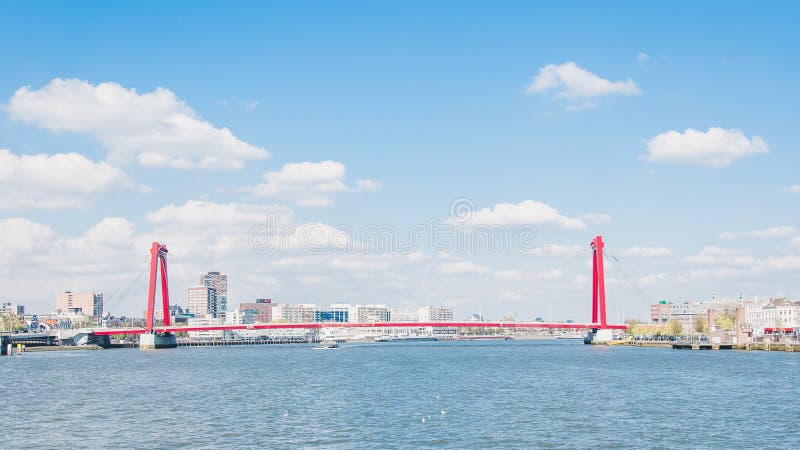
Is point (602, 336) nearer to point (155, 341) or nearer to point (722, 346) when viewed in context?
point (722, 346)

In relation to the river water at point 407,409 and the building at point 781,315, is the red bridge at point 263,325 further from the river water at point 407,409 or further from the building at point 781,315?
the river water at point 407,409

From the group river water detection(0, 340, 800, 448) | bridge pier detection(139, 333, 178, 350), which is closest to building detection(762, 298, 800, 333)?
river water detection(0, 340, 800, 448)

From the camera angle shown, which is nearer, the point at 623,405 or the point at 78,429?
the point at 78,429

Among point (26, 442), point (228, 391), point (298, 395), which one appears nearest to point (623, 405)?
point (298, 395)

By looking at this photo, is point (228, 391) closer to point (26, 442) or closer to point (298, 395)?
point (298, 395)

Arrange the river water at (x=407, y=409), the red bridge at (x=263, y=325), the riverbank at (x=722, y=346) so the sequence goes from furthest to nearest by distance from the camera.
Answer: the red bridge at (x=263, y=325) → the riverbank at (x=722, y=346) → the river water at (x=407, y=409)

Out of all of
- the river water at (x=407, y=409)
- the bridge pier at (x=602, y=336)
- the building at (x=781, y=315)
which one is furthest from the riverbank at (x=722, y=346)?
the river water at (x=407, y=409)

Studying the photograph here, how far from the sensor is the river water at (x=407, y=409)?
3719cm

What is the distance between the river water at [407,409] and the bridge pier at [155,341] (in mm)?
78927

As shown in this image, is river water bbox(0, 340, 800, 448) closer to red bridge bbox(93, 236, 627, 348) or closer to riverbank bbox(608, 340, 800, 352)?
riverbank bbox(608, 340, 800, 352)

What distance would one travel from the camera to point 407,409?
156 feet

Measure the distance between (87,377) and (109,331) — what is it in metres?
91.2

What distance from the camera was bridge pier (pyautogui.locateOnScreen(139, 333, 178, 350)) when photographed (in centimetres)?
15675

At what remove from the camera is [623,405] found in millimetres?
48625
